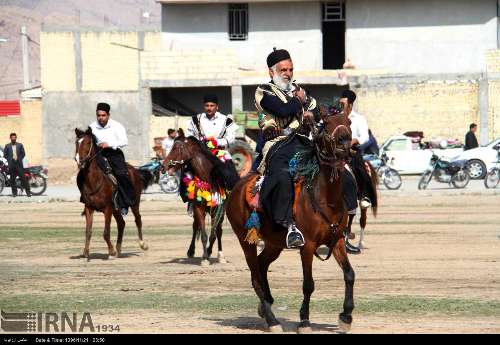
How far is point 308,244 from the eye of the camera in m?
11.7

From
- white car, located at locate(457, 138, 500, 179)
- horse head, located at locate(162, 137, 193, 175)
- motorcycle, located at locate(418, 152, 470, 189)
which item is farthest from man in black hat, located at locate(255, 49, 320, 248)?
white car, located at locate(457, 138, 500, 179)

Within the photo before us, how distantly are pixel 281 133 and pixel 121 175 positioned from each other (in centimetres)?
781

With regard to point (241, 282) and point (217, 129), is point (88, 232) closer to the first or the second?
point (217, 129)

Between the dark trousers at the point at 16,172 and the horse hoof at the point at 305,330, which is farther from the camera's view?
the dark trousers at the point at 16,172

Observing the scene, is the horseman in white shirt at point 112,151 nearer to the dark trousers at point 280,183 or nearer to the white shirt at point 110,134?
the white shirt at point 110,134

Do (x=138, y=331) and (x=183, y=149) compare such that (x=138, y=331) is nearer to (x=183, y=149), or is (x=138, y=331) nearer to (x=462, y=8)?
(x=183, y=149)

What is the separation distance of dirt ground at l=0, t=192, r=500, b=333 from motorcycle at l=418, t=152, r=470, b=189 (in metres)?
12.5

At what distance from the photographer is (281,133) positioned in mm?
12648

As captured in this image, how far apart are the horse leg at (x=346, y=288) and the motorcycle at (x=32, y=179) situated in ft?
99.5

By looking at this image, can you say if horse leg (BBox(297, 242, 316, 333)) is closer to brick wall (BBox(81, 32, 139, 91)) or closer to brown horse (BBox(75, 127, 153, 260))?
brown horse (BBox(75, 127, 153, 260))

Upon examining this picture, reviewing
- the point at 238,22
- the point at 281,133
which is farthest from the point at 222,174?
the point at 238,22

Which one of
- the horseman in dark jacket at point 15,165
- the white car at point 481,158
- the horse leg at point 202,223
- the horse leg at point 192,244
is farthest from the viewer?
the white car at point 481,158

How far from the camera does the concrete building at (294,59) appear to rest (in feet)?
178

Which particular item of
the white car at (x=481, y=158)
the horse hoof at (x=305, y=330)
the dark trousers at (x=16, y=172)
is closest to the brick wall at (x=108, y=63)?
the dark trousers at (x=16, y=172)
